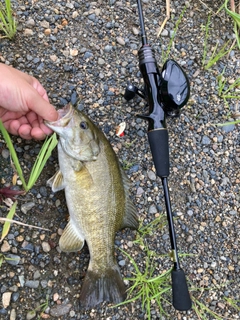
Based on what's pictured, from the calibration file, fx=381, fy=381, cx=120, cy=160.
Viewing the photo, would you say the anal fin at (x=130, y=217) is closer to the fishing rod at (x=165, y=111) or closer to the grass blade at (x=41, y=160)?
the fishing rod at (x=165, y=111)

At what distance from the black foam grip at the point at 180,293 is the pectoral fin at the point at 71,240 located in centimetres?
80

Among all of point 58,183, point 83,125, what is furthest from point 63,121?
point 58,183

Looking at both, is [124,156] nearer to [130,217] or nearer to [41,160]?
[130,217]

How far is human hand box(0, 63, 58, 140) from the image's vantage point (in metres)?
2.75

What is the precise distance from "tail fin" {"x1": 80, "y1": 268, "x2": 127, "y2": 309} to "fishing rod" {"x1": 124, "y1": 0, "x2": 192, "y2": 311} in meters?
0.51

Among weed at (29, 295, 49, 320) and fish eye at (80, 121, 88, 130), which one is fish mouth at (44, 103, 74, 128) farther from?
weed at (29, 295, 49, 320)

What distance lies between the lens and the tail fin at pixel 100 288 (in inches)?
119

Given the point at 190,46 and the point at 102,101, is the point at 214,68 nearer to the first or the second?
the point at 190,46

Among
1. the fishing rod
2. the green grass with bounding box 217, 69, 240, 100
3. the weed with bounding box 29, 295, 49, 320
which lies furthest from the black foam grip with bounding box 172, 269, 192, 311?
the green grass with bounding box 217, 69, 240, 100

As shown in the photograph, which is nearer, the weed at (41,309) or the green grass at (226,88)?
the weed at (41,309)

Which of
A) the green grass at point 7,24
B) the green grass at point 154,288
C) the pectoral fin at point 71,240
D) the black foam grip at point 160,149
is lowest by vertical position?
the green grass at point 154,288

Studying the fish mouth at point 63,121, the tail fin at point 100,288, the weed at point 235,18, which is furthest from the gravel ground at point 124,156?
the fish mouth at point 63,121

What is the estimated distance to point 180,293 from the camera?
2.70 meters

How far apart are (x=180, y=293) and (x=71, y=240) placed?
37.0 inches
